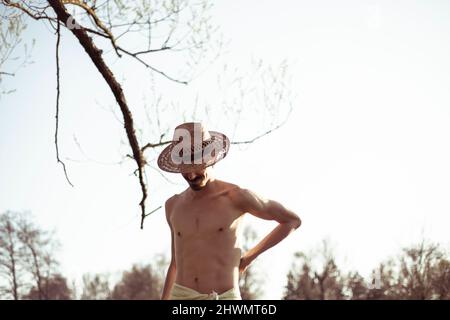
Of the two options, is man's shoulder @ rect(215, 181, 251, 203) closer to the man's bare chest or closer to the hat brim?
the man's bare chest

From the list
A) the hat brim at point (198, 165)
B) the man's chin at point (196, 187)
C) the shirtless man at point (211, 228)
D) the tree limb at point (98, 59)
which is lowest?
the shirtless man at point (211, 228)

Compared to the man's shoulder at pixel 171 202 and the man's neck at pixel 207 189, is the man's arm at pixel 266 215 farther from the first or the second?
the man's shoulder at pixel 171 202

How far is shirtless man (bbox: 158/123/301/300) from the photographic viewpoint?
422 cm

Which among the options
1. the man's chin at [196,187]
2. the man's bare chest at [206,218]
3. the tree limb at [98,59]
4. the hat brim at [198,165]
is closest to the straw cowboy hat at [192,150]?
the hat brim at [198,165]

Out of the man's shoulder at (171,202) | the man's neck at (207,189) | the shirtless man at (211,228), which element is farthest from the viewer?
the man's shoulder at (171,202)

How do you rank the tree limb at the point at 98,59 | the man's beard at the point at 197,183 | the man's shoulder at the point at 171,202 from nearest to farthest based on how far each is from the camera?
the man's beard at the point at 197,183 → the man's shoulder at the point at 171,202 → the tree limb at the point at 98,59

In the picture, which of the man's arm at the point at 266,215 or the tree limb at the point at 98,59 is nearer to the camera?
the man's arm at the point at 266,215

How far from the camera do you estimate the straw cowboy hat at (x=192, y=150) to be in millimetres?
4293

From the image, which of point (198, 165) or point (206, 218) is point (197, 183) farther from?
point (206, 218)

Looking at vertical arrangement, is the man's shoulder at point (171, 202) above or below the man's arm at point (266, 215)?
above

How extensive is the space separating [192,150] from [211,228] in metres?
0.55

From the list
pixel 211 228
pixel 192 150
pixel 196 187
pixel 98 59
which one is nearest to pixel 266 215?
pixel 211 228
